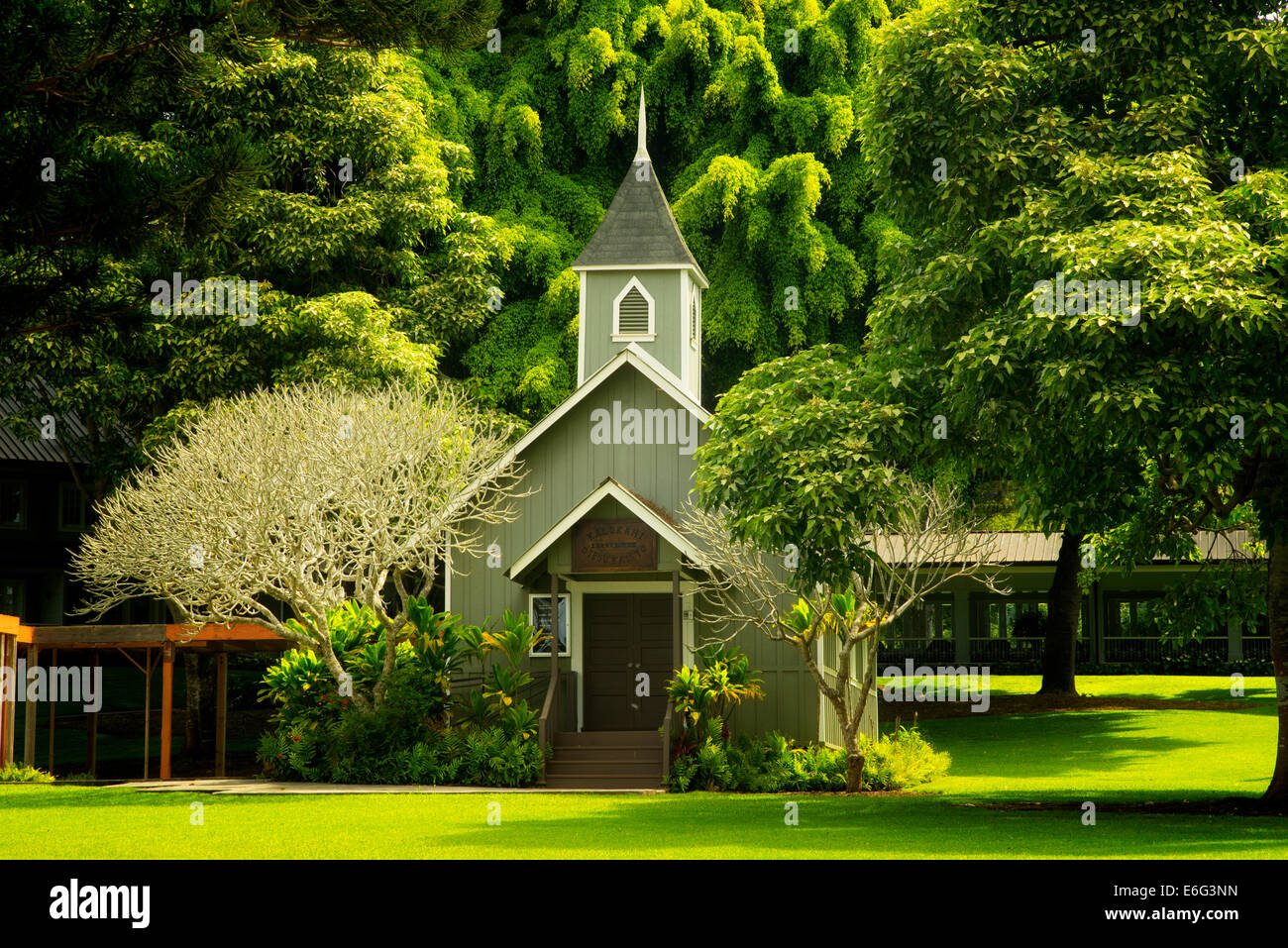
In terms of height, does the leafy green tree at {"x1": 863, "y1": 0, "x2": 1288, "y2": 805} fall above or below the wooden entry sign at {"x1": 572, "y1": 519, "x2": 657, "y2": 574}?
above

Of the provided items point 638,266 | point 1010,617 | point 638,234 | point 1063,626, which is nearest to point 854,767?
point 638,266

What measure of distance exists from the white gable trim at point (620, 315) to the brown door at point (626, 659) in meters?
5.67

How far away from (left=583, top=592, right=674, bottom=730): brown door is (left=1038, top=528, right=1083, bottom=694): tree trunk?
12857mm

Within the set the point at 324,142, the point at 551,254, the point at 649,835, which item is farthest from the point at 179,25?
the point at 551,254

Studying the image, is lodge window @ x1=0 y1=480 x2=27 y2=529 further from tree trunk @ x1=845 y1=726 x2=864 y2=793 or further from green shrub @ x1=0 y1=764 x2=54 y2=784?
tree trunk @ x1=845 y1=726 x2=864 y2=793

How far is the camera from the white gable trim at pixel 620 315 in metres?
25.7

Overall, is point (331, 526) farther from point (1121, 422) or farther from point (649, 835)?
point (1121, 422)

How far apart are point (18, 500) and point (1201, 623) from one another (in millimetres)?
31986

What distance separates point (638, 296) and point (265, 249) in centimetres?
768

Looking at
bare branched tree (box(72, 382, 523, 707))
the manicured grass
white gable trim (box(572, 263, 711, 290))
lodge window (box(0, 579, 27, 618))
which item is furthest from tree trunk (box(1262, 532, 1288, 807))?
lodge window (box(0, 579, 27, 618))

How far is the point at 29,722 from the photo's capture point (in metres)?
22.4

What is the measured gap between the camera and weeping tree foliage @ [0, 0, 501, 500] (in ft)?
48.1

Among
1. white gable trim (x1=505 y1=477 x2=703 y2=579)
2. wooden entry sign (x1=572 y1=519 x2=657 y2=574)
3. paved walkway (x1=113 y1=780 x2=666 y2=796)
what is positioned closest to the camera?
paved walkway (x1=113 y1=780 x2=666 y2=796)

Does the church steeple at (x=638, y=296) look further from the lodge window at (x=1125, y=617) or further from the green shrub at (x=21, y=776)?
the lodge window at (x=1125, y=617)
